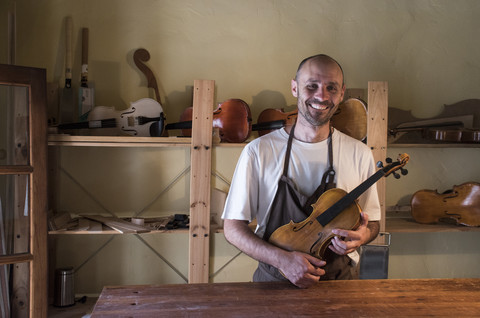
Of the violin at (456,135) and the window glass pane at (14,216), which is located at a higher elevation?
the violin at (456,135)

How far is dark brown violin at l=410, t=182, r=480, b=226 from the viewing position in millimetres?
3322

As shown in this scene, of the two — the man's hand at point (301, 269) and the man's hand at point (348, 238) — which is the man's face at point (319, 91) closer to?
the man's hand at point (348, 238)

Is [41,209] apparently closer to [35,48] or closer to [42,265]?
[42,265]

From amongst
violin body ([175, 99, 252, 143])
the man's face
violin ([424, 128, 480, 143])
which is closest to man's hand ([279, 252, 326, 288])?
the man's face

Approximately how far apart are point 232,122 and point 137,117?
617 millimetres

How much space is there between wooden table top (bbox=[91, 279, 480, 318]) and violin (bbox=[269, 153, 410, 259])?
0.16 m

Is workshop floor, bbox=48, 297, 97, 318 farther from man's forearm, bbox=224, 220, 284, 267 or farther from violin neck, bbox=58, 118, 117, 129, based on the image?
man's forearm, bbox=224, 220, 284, 267

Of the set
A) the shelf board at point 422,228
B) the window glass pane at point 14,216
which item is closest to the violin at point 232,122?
the window glass pane at point 14,216

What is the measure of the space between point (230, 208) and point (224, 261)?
1.54 meters

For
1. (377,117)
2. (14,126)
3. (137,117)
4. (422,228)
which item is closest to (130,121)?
(137,117)

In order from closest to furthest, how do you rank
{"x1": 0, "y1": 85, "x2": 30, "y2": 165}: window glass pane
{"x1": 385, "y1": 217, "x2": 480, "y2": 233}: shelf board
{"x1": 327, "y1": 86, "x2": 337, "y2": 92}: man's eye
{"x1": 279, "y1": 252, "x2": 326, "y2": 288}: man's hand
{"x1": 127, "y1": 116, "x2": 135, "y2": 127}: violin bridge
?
{"x1": 279, "y1": 252, "x2": 326, "y2": 288}: man's hand, {"x1": 327, "y1": 86, "x2": 337, "y2": 92}: man's eye, {"x1": 0, "y1": 85, "x2": 30, "y2": 165}: window glass pane, {"x1": 127, "y1": 116, "x2": 135, "y2": 127}: violin bridge, {"x1": 385, "y1": 217, "x2": 480, "y2": 233}: shelf board

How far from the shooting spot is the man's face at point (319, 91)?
2.17 meters

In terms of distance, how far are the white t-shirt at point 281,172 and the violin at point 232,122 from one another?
0.82 metres

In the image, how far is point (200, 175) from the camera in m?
3.02
